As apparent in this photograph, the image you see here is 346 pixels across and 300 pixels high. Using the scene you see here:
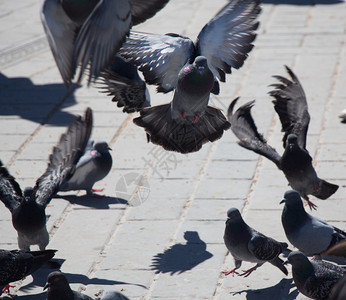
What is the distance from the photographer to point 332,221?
6.01 meters

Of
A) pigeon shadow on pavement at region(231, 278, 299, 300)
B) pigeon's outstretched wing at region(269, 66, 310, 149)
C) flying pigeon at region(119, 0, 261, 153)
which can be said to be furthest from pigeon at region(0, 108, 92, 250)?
pigeon's outstretched wing at region(269, 66, 310, 149)

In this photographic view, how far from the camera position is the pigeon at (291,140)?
19.7ft

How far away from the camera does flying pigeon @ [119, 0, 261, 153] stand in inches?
213

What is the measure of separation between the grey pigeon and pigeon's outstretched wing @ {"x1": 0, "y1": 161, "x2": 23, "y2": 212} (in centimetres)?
162

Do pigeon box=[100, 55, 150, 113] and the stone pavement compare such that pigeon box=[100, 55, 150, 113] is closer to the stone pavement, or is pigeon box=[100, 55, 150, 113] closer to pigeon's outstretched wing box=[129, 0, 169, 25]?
pigeon's outstretched wing box=[129, 0, 169, 25]

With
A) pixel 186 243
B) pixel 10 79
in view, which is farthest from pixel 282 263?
pixel 10 79

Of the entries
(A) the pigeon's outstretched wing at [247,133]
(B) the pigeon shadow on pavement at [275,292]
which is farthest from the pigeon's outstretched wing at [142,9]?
(B) the pigeon shadow on pavement at [275,292]

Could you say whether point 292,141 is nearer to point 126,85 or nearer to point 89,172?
point 126,85

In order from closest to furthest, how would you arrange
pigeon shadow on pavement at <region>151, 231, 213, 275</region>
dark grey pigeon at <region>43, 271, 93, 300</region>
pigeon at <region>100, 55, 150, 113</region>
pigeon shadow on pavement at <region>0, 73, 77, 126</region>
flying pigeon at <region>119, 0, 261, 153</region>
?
1. dark grey pigeon at <region>43, 271, 93, 300</region>
2. flying pigeon at <region>119, 0, 261, 153</region>
3. pigeon shadow on pavement at <region>151, 231, 213, 275</region>
4. pigeon at <region>100, 55, 150, 113</region>
5. pigeon shadow on pavement at <region>0, 73, 77, 126</region>

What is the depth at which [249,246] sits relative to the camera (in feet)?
17.0

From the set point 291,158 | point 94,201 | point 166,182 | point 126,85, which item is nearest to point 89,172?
point 94,201

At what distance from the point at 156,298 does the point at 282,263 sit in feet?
3.08

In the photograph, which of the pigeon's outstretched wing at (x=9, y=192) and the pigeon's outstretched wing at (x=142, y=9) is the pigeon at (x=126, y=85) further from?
the pigeon's outstretched wing at (x=9, y=192)

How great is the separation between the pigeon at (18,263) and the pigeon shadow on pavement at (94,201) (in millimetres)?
1459
